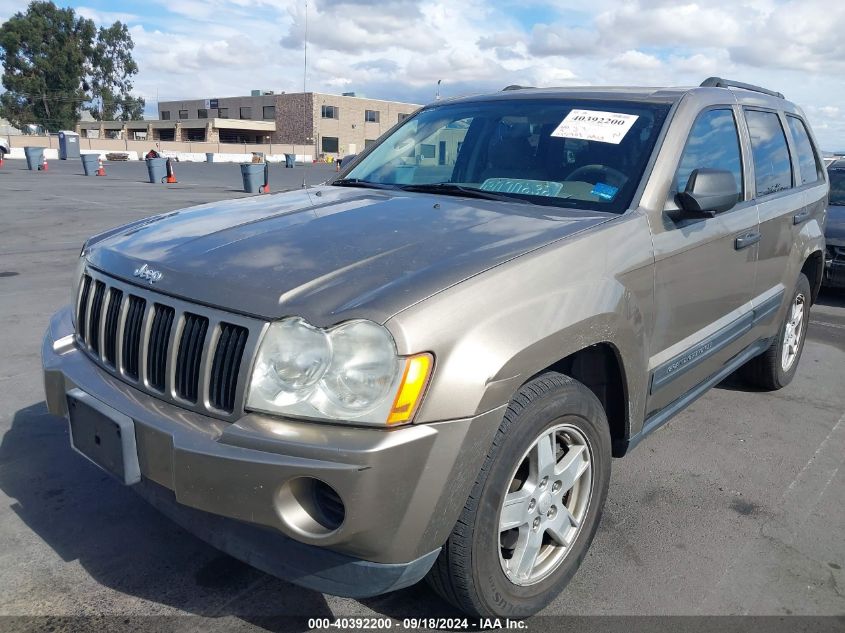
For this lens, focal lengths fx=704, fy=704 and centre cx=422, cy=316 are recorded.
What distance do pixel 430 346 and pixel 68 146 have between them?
49597 millimetres

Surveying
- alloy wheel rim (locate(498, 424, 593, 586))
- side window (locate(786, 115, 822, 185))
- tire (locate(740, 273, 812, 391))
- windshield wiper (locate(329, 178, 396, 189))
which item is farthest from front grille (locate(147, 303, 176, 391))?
side window (locate(786, 115, 822, 185))

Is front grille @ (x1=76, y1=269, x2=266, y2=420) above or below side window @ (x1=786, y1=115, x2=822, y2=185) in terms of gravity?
below

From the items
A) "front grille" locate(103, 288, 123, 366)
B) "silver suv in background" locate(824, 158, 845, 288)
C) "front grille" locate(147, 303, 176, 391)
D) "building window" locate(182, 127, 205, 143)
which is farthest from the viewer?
"building window" locate(182, 127, 205, 143)

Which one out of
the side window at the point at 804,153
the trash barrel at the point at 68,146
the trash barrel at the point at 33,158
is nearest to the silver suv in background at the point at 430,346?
the side window at the point at 804,153

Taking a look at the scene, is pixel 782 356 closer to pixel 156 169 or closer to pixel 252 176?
pixel 252 176

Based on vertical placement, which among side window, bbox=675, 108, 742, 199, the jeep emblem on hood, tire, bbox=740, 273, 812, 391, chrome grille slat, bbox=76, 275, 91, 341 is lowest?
tire, bbox=740, 273, 812, 391

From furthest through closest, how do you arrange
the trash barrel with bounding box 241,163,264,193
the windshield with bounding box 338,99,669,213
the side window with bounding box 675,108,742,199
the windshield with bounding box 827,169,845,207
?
the trash barrel with bounding box 241,163,264,193, the windshield with bounding box 827,169,845,207, the side window with bounding box 675,108,742,199, the windshield with bounding box 338,99,669,213

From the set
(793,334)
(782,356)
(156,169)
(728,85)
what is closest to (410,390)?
(728,85)

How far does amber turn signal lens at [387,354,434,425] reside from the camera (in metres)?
1.90

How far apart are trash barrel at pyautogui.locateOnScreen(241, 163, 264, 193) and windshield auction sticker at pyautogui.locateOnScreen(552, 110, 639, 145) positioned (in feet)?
61.5

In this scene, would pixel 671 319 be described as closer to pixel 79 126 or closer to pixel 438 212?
pixel 438 212

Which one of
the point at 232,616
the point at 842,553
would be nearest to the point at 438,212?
the point at 232,616

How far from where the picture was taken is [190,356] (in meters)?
2.16

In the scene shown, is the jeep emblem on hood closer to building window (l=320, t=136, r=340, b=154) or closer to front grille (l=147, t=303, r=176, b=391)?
front grille (l=147, t=303, r=176, b=391)
